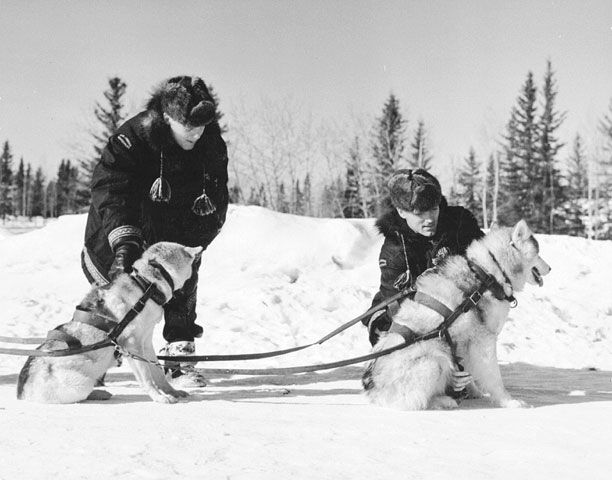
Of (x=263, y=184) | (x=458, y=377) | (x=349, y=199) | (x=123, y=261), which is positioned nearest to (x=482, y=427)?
(x=458, y=377)

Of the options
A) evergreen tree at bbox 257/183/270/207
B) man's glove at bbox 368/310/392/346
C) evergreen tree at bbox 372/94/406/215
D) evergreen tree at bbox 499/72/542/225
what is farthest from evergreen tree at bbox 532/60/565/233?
man's glove at bbox 368/310/392/346

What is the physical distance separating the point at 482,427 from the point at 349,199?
44.8 metres

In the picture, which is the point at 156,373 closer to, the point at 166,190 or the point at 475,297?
the point at 166,190

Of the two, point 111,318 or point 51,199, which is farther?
point 51,199

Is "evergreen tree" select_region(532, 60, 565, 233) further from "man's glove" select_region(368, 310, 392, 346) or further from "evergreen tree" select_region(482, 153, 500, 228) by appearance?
"man's glove" select_region(368, 310, 392, 346)

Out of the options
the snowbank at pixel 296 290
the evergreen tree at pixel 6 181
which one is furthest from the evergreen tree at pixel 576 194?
the evergreen tree at pixel 6 181

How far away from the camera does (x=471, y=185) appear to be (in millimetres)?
56531

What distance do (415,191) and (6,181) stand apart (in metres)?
94.3

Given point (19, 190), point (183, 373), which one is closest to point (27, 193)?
point (19, 190)

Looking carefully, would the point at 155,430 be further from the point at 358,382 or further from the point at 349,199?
the point at 349,199

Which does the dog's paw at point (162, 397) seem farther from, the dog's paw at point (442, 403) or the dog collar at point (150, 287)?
Answer: the dog's paw at point (442, 403)

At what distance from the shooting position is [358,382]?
5371mm

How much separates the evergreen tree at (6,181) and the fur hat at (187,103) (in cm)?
8734

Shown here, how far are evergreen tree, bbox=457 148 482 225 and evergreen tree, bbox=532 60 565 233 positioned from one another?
722 centimetres
